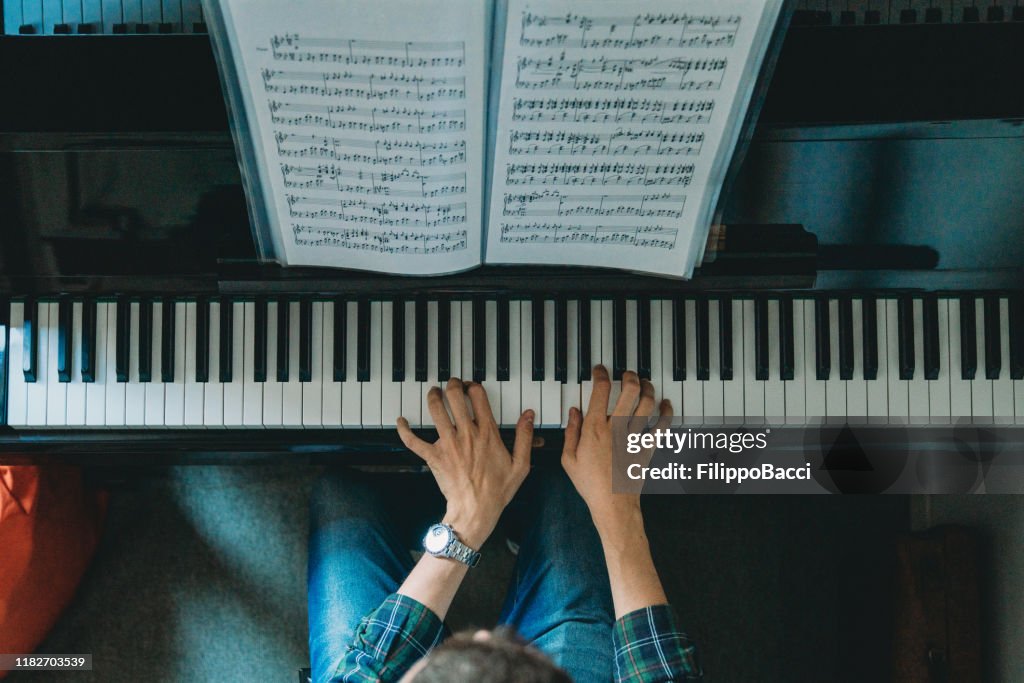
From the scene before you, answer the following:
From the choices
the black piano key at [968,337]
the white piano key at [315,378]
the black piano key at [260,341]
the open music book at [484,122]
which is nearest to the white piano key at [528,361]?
the open music book at [484,122]

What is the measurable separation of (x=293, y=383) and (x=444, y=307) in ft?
1.05

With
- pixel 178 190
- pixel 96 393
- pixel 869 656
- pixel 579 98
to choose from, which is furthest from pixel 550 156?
pixel 869 656

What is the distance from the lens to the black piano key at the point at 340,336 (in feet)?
4.68

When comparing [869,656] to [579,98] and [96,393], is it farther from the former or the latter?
[96,393]

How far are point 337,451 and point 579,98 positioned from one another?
0.81m

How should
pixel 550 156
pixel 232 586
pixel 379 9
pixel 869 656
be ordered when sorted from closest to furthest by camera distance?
pixel 379 9
pixel 550 156
pixel 869 656
pixel 232 586

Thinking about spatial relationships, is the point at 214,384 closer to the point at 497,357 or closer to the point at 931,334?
the point at 497,357

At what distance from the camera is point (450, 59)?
1.08m

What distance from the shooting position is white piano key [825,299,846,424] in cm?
144

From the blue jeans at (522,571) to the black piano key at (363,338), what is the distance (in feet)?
1.45

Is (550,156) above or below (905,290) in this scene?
above

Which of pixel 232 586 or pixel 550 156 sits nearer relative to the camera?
pixel 550 156

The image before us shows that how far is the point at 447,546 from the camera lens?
149cm

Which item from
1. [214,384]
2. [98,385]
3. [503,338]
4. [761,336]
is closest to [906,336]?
[761,336]
